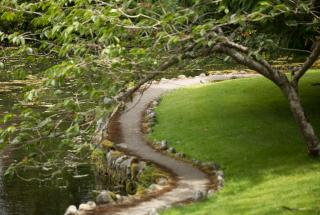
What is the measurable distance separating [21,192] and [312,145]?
7.98 m

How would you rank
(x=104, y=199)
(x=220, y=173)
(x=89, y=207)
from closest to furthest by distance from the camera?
(x=89, y=207)
(x=104, y=199)
(x=220, y=173)

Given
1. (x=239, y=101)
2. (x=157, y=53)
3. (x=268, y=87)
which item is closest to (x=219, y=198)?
(x=157, y=53)

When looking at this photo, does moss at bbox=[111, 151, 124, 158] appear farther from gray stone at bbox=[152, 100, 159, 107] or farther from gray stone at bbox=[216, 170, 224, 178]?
gray stone at bbox=[152, 100, 159, 107]

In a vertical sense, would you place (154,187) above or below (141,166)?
below

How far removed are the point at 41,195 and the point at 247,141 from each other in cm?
626

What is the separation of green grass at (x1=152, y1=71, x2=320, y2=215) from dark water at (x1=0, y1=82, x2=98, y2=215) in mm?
3514

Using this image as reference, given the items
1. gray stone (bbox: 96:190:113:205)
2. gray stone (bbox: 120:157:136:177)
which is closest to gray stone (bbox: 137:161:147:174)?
gray stone (bbox: 120:157:136:177)

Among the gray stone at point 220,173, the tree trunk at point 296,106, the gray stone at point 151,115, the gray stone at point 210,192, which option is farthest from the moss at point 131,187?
the gray stone at point 151,115

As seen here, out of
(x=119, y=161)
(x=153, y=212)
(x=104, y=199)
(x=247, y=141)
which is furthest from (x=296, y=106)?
(x=119, y=161)

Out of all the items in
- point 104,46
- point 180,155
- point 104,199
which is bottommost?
point 104,199

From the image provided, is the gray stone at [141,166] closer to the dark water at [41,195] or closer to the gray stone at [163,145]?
the dark water at [41,195]

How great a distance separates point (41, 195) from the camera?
16828mm

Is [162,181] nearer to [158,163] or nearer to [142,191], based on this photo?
[142,191]

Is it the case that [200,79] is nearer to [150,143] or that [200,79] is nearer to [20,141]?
[150,143]
